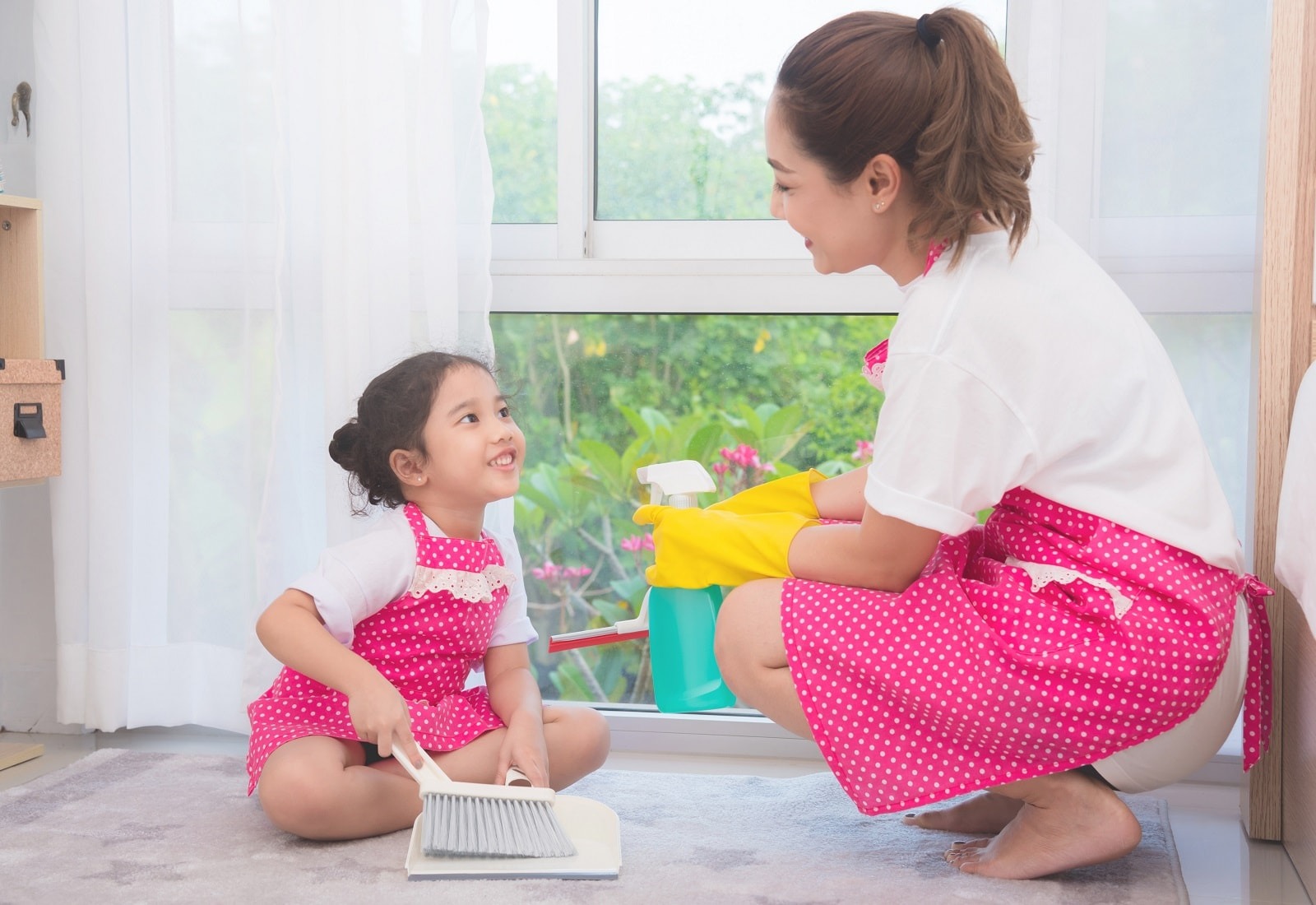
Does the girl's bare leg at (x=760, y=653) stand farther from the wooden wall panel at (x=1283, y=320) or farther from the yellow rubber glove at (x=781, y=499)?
the wooden wall panel at (x=1283, y=320)

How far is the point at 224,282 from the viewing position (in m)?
1.51

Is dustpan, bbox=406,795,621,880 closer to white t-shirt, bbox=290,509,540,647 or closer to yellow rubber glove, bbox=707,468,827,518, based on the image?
white t-shirt, bbox=290,509,540,647

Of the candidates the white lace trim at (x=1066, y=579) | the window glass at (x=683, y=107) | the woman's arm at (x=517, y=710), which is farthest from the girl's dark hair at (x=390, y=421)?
the white lace trim at (x=1066, y=579)

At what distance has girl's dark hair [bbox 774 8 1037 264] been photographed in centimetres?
97

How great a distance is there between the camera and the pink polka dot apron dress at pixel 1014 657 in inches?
38.1

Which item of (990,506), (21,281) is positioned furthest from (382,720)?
(21,281)

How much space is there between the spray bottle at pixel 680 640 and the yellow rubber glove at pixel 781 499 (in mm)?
56

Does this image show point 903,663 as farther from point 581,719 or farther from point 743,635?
point 581,719

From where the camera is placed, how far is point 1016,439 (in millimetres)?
A: 959

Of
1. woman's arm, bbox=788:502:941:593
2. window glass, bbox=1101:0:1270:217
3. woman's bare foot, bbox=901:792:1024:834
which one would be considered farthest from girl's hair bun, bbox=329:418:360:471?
window glass, bbox=1101:0:1270:217

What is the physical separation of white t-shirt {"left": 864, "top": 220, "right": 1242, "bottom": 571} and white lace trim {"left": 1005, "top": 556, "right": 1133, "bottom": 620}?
5 centimetres

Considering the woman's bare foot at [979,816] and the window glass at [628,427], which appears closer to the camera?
the woman's bare foot at [979,816]

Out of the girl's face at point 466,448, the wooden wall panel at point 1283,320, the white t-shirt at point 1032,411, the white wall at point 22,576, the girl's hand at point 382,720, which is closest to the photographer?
the white t-shirt at point 1032,411

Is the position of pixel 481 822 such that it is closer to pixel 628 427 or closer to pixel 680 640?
pixel 680 640
